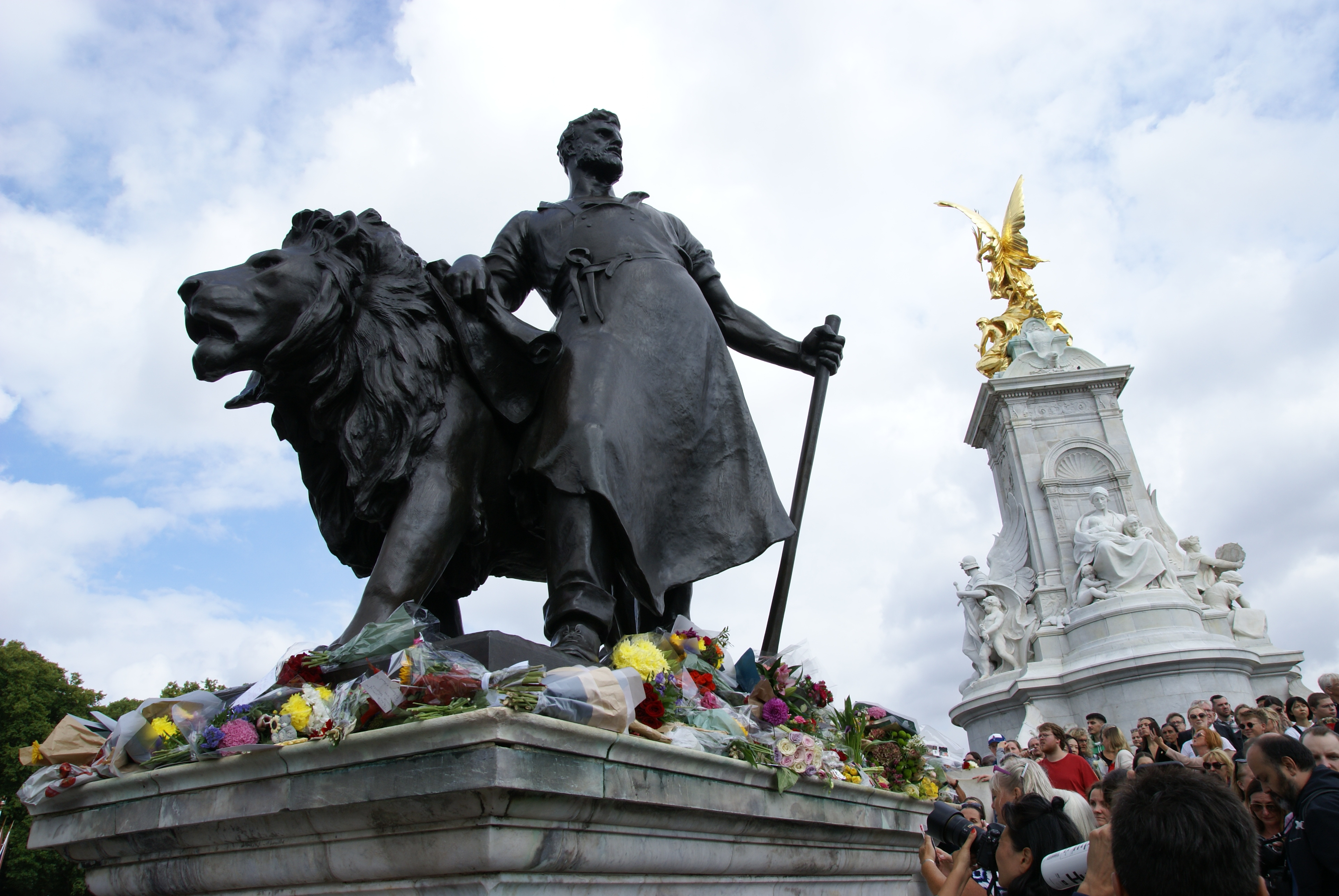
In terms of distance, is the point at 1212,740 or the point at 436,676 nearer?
the point at 436,676

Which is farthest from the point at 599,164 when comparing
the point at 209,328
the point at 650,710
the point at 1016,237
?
the point at 1016,237

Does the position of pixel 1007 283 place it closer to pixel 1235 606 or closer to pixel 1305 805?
pixel 1235 606

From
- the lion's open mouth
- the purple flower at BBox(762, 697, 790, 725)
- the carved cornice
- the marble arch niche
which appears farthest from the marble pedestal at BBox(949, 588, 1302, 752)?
the lion's open mouth

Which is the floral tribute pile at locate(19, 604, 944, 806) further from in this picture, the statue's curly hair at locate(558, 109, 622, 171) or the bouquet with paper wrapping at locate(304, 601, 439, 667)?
the statue's curly hair at locate(558, 109, 622, 171)

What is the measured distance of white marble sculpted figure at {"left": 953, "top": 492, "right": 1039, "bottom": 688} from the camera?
2073cm

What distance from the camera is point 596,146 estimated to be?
4.16 meters

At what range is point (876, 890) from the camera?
3.41 metres

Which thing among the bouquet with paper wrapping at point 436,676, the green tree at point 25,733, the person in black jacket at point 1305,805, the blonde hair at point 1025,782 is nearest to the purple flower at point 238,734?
the bouquet with paper wrapping at point 436,676

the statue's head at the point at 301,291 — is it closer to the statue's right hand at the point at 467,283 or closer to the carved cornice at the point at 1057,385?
the statue's right hand at the point at 467,283

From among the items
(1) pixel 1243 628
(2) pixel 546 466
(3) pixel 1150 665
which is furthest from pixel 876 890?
(1) pixel 1243 628

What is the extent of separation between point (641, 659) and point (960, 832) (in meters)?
2.36

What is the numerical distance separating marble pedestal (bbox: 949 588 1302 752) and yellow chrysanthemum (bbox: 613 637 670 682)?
53.4 feet

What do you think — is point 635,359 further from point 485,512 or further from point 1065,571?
point 1065,571

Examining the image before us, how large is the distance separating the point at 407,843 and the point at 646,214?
9.45ft
